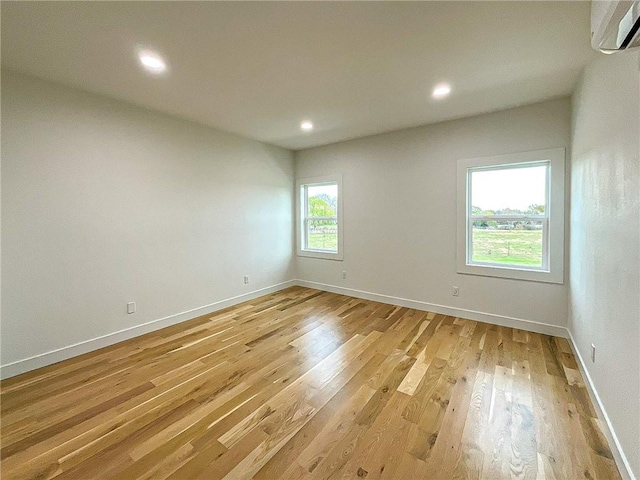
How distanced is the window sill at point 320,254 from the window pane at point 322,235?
0.33ft

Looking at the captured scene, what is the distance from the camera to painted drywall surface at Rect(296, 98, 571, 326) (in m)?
2.96

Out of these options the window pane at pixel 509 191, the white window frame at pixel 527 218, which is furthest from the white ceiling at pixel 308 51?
the window pane at pixel 509 191

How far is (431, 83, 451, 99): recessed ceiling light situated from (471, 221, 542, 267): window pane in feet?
5.31

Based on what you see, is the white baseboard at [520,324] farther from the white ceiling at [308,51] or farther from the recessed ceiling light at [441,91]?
the recessed ceiling light at [441,91]

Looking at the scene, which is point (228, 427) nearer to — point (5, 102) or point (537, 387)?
point (537, 387)

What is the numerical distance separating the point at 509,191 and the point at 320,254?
116 inches

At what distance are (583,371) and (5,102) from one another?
5193 mm

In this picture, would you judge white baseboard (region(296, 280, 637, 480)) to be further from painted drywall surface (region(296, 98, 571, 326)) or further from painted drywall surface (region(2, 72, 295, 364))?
painted drywall surface (region(2, 72, 295, 364))

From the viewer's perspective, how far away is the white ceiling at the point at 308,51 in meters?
1.60

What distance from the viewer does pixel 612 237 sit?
154 cm

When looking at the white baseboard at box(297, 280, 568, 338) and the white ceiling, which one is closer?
the white ceiling

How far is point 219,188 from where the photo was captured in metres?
3.81

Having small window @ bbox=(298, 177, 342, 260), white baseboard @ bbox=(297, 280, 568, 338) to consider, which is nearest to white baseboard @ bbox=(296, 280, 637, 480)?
white baseboard @ bbox=(297, 280, 568, 338)

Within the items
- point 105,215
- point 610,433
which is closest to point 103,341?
point 105,215
